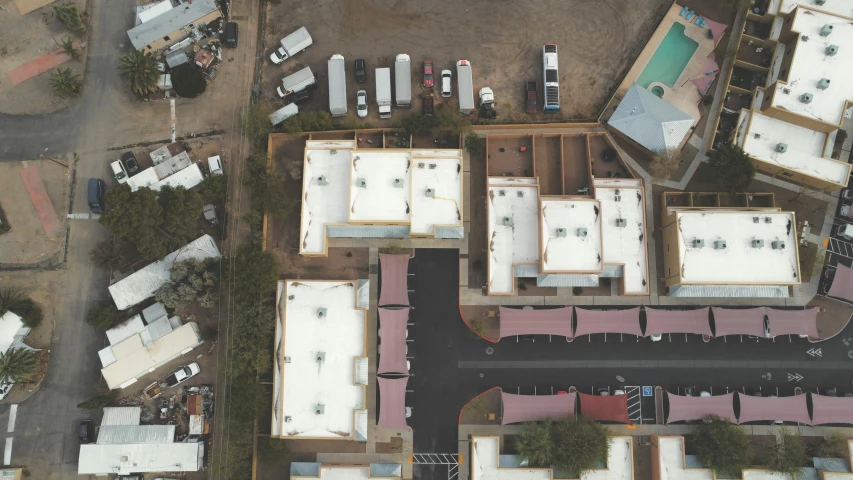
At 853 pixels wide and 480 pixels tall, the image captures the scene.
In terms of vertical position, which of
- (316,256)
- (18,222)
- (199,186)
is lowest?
(316,256)

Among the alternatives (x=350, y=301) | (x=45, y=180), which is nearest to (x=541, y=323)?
(x=350, y=301)

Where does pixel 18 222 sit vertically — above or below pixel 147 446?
above

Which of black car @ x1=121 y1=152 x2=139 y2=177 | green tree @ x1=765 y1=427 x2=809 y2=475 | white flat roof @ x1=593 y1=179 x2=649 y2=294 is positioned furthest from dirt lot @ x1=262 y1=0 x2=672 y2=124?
green tree @ x1=765 y1=427 x2=809 y2=475

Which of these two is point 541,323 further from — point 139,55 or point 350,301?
point 139,55

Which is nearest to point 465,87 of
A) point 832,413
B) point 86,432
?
point 832,413

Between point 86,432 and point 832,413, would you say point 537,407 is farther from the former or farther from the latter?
point 86,432

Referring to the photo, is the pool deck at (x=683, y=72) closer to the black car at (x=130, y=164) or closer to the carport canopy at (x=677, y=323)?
the carport canopy at (x=677, y=323)

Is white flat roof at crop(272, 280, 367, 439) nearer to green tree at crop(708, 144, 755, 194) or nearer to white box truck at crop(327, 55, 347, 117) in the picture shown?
white box truck at crop(327, 55, 347, 117)
